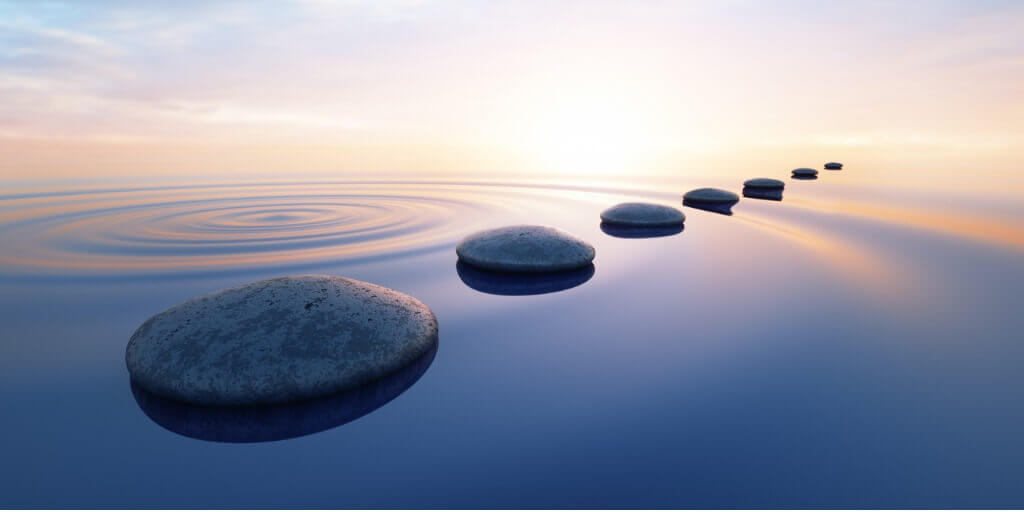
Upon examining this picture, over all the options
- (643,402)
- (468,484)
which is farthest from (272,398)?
(643,402)

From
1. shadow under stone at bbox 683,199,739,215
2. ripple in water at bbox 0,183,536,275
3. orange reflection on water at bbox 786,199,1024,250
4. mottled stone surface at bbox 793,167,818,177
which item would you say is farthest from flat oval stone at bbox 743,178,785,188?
ripple in water at bbox 0,183,536,275

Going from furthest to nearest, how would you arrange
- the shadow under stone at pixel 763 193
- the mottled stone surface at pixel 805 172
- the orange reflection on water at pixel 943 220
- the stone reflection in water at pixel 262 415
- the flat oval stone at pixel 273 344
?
1. the mottled stone surface at pixel 805 172
2. the shadow under stone at pixel 763 193
3. the orange reflection on water at pixel 943 220
4. the flat oval stone at pixel 273 344
5. the stone reflection in water at pixel 262 415

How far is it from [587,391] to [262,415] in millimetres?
2955

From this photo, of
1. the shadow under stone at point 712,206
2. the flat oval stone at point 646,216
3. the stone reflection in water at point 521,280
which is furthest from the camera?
the shadow under stone at point 712,206

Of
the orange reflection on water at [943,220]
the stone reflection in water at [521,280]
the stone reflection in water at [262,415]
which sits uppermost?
the stone reflection in water at [262,415]

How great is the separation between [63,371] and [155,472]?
2673 millimetres

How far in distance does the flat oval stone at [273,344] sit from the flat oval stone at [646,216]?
28.9 ft

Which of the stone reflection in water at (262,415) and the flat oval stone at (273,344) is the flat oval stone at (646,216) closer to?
the flat oval stone at (273,344)

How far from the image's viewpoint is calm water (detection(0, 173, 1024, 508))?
3057 mm

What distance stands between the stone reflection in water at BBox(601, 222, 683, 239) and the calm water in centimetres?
162

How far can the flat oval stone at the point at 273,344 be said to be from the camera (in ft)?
12.3

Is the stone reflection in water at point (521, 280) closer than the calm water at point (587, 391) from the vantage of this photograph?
No

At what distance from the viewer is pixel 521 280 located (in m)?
7.59

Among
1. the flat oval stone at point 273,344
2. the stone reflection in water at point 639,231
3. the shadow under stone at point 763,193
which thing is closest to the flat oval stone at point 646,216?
the stone reflection in water at point 639,231
